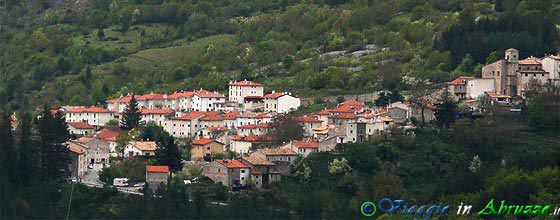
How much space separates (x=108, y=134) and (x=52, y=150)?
721 centimetres

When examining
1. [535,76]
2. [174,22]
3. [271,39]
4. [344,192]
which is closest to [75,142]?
[344,192]

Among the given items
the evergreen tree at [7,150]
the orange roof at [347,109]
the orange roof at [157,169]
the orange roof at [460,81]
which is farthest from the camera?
the orange roof at [460,81]

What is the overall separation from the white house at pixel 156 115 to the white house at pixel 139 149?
6171mm

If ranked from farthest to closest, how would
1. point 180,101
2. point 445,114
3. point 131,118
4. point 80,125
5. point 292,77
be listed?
point 292,77 → point 180,101 → point 80,125 → point 131,118 → point 445,114

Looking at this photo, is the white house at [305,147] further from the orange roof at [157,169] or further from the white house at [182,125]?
the white house at [182,125]

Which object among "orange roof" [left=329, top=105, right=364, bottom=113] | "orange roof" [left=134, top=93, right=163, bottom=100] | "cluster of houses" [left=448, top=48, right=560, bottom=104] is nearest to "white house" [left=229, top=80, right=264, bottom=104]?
"orange roof" [left=134, top=93, right=163, bottom=100]

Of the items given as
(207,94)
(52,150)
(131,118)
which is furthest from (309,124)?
(52,150)

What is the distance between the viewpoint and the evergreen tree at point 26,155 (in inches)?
2968

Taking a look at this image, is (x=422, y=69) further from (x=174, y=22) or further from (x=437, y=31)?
(x=174, y=22)

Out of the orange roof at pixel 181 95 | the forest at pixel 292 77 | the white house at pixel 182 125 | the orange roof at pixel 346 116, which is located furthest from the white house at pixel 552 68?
the orange roof at pixel 181 95

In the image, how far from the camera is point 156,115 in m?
88.9

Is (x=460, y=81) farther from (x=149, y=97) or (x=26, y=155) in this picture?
(x=26, y=155)

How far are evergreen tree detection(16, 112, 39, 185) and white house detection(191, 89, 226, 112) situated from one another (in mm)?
12723

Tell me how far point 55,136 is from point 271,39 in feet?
132
